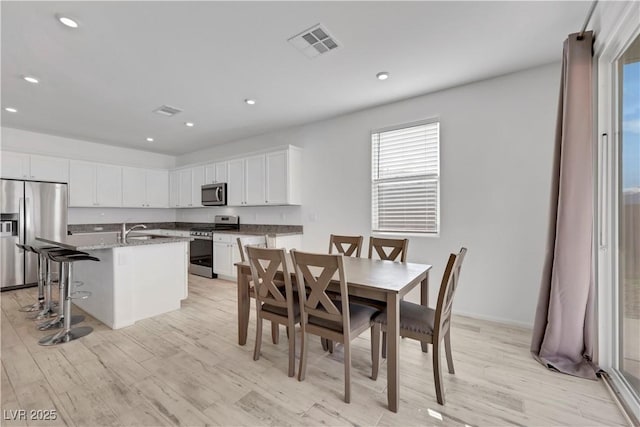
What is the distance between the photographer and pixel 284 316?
6.97 feet

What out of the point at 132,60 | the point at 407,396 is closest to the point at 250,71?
the point at 132,60

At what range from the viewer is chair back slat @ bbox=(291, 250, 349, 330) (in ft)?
5.70

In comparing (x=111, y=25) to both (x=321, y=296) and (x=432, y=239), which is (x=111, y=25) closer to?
(x=321, y=296)

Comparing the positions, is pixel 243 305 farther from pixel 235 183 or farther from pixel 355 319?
pixel 235 183

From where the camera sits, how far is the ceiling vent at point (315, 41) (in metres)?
2.22

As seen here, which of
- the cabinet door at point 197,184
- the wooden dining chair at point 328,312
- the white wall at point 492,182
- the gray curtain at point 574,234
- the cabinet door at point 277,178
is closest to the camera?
the wooden dining chair at point 328,312

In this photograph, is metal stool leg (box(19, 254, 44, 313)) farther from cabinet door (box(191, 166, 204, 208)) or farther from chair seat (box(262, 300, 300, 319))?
chair seat (box(262, 300, 300, 319))

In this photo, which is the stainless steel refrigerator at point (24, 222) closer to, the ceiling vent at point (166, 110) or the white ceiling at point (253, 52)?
the white ceiling at point (253, 52)

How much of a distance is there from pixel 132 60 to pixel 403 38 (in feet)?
7.96

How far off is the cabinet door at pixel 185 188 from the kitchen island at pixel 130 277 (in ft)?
8.93

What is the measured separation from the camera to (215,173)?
5559mm

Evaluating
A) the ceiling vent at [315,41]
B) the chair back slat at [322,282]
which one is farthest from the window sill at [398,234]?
the ceiling vent at [315,41]

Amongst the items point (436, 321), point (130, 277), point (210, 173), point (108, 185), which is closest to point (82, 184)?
point (108, 185)

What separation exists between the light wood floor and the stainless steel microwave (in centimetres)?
299
